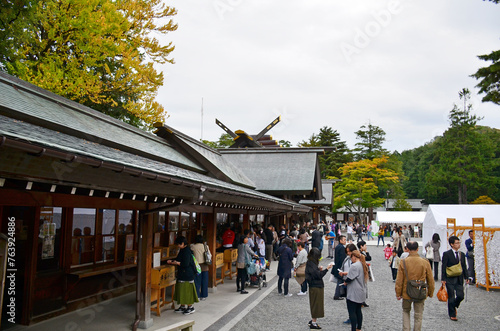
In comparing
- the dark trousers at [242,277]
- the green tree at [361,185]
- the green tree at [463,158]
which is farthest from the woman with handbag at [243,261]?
the green tree at [463,158]

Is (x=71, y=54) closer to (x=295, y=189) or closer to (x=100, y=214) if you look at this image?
(x=100, y=214)

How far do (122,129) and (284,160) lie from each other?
12.5 metres

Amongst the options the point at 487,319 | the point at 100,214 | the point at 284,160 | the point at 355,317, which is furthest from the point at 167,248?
the point at 284,160

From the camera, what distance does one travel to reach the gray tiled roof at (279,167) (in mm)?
18938

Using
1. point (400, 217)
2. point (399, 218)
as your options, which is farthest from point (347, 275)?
point (400, 217)

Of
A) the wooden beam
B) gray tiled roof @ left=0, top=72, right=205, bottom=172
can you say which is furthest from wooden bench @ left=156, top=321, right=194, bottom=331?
the wooden beam

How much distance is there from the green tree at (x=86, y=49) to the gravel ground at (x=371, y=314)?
10863 mm

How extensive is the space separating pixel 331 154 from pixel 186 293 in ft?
169

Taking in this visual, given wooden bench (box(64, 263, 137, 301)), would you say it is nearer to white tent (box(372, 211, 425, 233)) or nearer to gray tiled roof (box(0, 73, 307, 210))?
gray tiled roof (box(0, 73, 307, 210))

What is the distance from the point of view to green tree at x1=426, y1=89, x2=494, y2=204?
42656mm

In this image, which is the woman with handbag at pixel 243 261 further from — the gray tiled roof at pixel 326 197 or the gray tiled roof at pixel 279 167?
the gray tiled roof at pixel 326 197

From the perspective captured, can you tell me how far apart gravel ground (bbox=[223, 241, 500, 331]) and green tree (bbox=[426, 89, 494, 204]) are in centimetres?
3735

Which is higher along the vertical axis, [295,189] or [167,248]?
[295,189]

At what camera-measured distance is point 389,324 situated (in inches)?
283
